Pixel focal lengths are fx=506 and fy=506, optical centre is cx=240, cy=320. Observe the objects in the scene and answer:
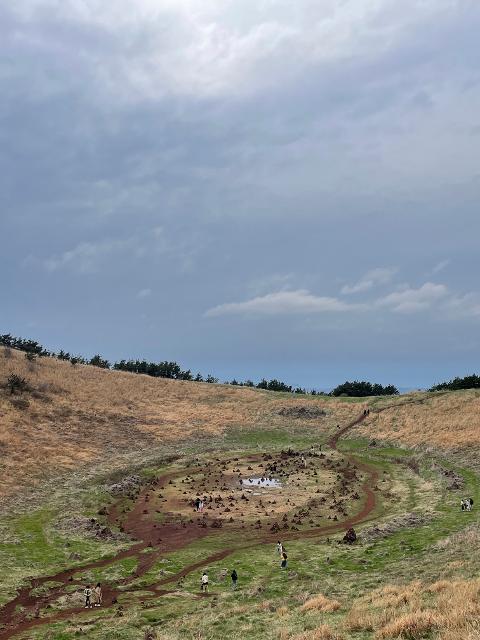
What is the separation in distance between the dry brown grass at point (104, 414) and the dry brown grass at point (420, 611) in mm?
45687

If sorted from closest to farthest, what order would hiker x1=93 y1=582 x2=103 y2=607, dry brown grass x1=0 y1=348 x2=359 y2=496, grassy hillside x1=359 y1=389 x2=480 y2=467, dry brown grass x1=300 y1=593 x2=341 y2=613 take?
1. dry brown grass x1=300 y1=593 x2=341 y2=613
2. hiker x1=93 y1=582 x2=103 y2=607
3. dry brown grass x1=0 y1=348 x2=359 y2=496
4. grassy hillside x1=359 y1=389 x2=480 y2=467

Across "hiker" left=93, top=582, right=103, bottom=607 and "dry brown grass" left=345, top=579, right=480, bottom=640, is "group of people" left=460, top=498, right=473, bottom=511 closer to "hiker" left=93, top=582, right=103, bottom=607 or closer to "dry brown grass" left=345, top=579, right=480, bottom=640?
"dry brown grass" left=345, top=579, right=480, bottom=640

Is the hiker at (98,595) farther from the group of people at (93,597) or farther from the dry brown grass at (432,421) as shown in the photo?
the dry brown grass at (432,421)

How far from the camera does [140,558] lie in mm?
40750

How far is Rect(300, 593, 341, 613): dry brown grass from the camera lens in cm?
2519

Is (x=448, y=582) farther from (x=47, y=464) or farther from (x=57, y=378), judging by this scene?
(x=57, y=378)

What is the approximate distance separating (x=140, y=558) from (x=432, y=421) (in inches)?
2548

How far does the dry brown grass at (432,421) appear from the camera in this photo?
78.8 m

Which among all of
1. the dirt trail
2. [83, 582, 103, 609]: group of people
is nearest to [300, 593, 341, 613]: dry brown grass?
the dirt trail

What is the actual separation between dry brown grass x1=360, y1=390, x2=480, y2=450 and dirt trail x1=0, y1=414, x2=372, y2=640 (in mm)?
21591

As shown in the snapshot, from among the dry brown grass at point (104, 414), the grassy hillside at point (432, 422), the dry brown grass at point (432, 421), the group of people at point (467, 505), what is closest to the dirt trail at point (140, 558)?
the group of people at point (467, 505)

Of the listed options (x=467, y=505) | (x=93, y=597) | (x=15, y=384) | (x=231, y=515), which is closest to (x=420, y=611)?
(x=93, y=597)

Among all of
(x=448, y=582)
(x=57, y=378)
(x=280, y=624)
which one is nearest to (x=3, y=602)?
(x=280, y=624)

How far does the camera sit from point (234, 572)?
34094mm
